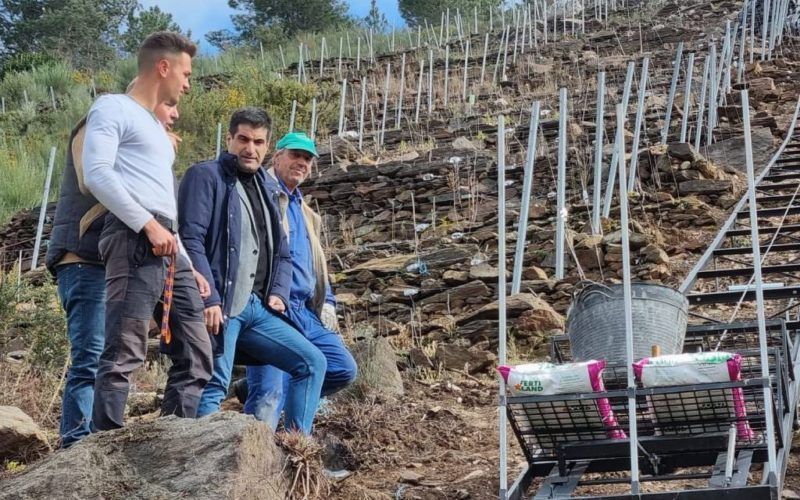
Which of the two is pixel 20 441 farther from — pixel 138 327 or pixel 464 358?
pixel 464 358

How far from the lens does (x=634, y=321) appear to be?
4562 millimetres

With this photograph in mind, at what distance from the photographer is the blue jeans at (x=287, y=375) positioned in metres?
5.01

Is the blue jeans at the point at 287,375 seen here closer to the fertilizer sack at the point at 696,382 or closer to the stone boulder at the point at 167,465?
the stone boulder at the point at 167,465

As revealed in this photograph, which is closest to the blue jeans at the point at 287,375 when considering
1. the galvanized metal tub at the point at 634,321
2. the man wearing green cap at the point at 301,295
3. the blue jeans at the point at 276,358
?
the man wearing green cap at the point at 301,295

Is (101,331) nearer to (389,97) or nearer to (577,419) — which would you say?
(577,419)

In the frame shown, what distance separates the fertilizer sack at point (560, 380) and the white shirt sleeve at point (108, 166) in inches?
55.0

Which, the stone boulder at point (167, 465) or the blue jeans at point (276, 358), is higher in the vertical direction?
the blue jeans at point (276, 358)

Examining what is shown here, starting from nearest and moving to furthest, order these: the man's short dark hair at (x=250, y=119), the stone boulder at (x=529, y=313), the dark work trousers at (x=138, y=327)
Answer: the dark work trousers at (x=138, y=327)
the man's short dark hair at (x=250, y=119)
the stone boulder at (x=529, y=313)

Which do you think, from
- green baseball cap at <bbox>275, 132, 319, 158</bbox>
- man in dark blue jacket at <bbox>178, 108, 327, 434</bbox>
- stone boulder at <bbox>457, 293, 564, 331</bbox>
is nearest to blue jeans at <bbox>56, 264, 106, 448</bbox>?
man in dark blue jacket at <bbox>178, 108, 327, 434</bbox>

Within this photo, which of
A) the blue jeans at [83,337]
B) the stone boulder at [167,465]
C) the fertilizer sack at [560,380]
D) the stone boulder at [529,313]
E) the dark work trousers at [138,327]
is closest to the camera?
the stone boulder at [167,465]

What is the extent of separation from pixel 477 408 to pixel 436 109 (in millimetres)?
10862

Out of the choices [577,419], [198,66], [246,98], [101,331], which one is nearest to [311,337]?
[101,331]

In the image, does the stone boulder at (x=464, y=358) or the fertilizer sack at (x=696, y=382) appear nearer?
the fertilizer sack at (x=696, y=382)

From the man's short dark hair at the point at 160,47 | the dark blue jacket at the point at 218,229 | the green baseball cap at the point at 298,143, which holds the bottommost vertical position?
the dark blue jacket at the point at 218,229
